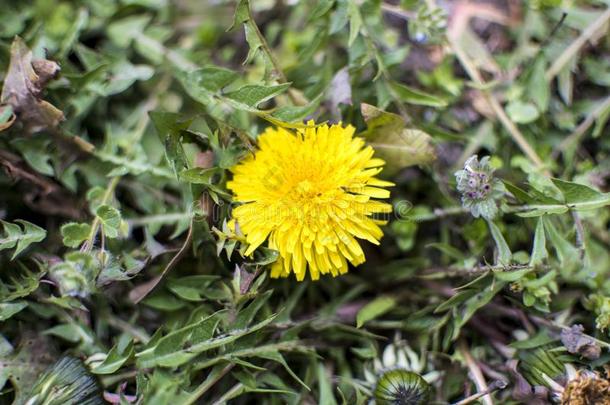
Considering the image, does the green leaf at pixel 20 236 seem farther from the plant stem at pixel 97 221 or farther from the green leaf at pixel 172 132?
the green leaf at pixel 172 132

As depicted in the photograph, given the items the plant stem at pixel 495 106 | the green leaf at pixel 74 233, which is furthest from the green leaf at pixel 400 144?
the green leaf at pixel 74 233

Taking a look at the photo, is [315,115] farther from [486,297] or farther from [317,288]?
[486,297]

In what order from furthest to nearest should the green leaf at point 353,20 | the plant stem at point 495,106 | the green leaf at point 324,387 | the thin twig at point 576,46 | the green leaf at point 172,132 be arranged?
1. the thin twig at point 576,46
2. the plant stem at point 495,106
3. the green leaf at point 353,20
4. the green leaf at point 324,387
5. the green leaf at point 172,132

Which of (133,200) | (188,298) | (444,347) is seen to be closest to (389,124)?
(444,347)

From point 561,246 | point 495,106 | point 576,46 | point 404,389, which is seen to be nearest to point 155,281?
point 404,389

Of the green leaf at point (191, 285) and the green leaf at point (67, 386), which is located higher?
the green leaf at point (191, 285)

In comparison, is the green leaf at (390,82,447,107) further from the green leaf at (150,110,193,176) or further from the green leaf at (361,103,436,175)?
the green leaf at (150,110,193,176)

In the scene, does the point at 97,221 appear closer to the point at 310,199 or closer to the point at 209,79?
the point at 209,79

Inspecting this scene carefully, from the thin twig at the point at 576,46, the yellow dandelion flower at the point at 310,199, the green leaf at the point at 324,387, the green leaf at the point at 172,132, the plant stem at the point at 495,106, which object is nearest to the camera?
the yellow dandelion flower at the point at 310,199

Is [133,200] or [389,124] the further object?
[133,200]
